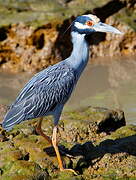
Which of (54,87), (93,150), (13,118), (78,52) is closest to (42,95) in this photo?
(54,87)

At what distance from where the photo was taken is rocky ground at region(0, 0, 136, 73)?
1362 centimetres

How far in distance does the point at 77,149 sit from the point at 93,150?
0.71ft

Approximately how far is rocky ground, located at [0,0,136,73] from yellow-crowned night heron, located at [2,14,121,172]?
685 centimetres

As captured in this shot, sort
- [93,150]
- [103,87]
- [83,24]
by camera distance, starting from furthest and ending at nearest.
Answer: [103,87] → [93,150] → [83,24]

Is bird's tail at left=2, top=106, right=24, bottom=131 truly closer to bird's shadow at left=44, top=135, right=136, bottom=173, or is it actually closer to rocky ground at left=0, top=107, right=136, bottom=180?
rocky ground at left=0, top=107, right=136, bottom=180

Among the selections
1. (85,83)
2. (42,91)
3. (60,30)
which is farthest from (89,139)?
(60,30)

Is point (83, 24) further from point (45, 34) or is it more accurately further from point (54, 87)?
point (45, 34)

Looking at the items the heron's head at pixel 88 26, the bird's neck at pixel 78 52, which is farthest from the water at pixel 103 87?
the heron's head at pixel 88 26

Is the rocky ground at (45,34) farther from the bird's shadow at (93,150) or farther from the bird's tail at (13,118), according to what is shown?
the bird's tail at (13,118)

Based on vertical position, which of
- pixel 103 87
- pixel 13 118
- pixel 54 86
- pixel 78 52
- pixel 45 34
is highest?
pixel 78 52

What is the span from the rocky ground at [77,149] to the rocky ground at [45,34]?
5725mm

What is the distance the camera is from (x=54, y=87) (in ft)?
21.6

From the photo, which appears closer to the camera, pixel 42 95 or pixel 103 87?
pixel 42 95

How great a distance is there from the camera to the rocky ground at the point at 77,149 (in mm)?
6398
